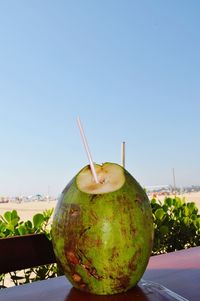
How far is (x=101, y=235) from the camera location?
Result: 2.10 ft

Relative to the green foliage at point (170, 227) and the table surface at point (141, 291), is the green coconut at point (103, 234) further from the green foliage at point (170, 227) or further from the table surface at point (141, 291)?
the green foliage at point (170, 227)

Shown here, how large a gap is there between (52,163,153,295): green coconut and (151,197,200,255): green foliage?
170cm

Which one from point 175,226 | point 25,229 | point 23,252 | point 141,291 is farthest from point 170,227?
point 141,291

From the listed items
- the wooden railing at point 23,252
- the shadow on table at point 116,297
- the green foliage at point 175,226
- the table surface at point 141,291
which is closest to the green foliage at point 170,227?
the green foliage at point 175,226

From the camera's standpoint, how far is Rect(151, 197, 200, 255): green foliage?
2393 millimetres

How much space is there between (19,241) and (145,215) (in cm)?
51

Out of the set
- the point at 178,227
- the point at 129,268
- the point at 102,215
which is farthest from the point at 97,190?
the point at 178,227

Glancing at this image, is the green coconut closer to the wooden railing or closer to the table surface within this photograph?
the table surface

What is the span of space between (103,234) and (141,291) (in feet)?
0.51

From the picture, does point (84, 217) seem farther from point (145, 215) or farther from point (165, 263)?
point (165, 263)

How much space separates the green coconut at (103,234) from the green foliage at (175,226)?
67.1 inches

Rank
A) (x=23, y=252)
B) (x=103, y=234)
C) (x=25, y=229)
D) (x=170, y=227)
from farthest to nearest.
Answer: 1. (x=170, y=227)
2. (x=25, y=229)
3. (x=23, y=252)
4. (x=103, y=234)

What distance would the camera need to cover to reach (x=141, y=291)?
693 mm

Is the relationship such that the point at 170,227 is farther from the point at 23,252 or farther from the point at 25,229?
the point at 23,252
